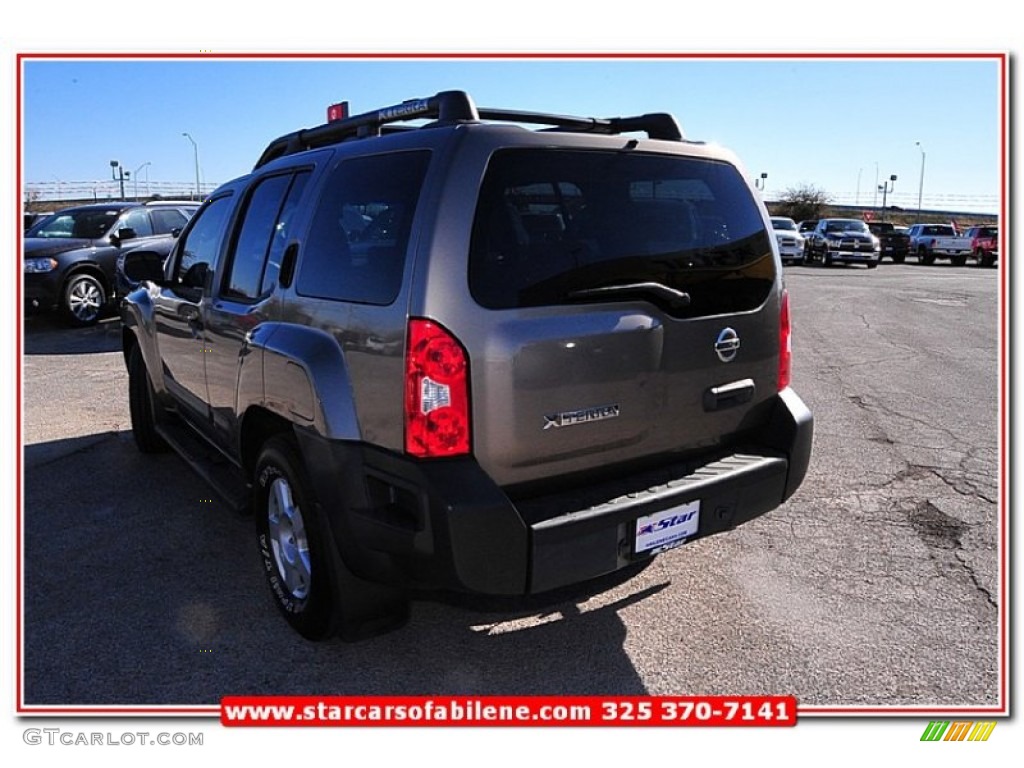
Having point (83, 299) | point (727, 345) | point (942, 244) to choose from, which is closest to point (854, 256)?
point (942, 244)

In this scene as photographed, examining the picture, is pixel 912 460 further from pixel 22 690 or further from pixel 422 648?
pixel 22 690

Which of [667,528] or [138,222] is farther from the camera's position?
[138,222]

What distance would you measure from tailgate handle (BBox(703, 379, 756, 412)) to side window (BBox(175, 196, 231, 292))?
2614 mm

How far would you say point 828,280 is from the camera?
71.1ft

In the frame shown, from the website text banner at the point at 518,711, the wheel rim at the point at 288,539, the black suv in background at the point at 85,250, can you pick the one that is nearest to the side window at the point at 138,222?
the black suv in background at the point at 85,250

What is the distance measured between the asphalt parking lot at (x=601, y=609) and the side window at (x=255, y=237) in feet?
3.70

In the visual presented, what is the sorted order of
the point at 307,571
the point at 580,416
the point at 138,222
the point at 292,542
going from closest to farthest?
the point at 580,416, the point at 307,571, the point at 292,542, the point at 138,222

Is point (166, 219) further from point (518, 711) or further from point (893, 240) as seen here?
point (893, 240)

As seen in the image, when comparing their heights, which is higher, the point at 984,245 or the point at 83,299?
the point at 984,245

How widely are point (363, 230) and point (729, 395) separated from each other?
62.7 inches

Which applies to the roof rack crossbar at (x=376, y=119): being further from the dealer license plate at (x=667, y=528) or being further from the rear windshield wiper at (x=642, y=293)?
the dealer license plate at (x=667, y=528)

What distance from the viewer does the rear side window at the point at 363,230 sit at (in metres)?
2.79

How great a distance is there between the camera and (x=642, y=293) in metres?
2.98

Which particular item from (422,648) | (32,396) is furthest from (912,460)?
(32,396)
